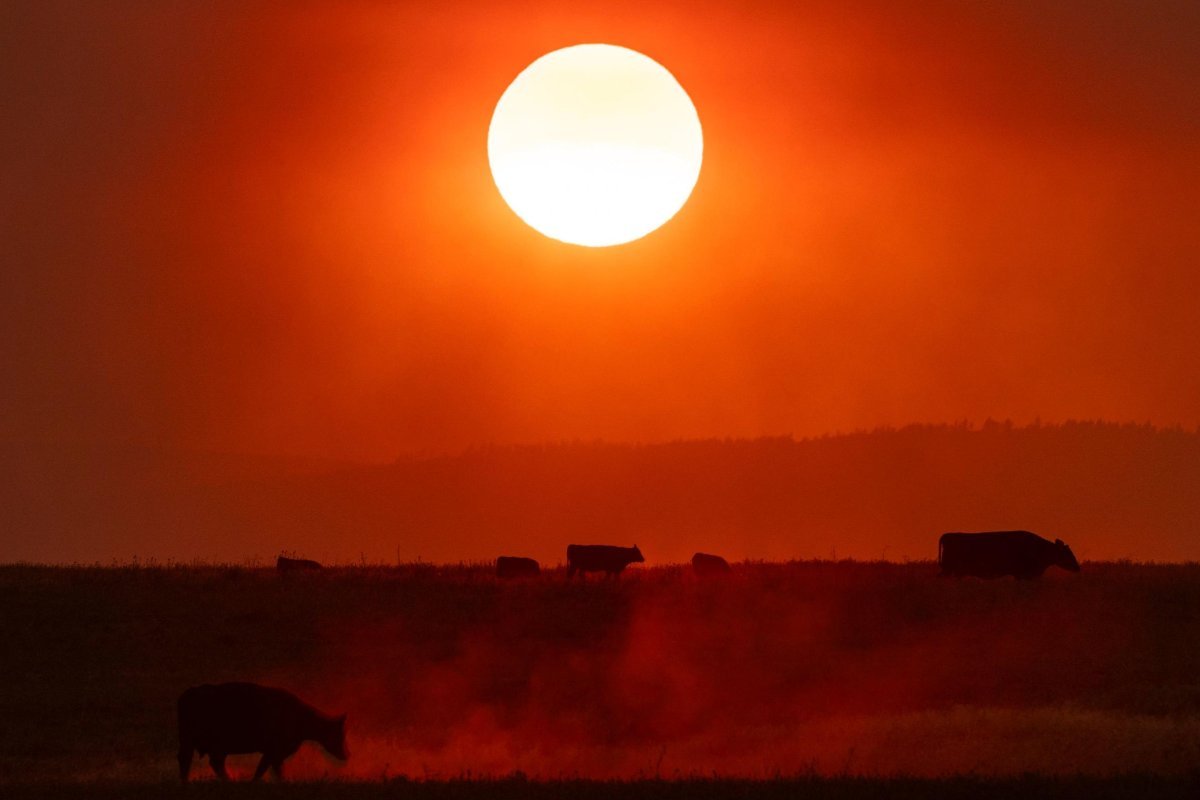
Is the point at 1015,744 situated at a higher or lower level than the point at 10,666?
higher

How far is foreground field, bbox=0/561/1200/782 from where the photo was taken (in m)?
23.4

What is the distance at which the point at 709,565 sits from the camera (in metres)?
47.0

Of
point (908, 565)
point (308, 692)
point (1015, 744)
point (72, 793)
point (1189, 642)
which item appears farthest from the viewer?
point (908, 565)

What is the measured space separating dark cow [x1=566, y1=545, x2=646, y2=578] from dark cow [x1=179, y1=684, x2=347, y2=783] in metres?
28.9

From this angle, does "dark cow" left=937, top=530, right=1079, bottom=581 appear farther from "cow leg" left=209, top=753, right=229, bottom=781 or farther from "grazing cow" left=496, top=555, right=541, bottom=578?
"cow leg" left=209, top=753, right=229, bottom=781

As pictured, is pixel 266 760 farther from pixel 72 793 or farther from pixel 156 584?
pixel 156 584

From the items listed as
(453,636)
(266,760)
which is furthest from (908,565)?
(266,760)

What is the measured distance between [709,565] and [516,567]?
5.68 m

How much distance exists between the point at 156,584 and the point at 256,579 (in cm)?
246

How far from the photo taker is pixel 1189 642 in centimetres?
3481

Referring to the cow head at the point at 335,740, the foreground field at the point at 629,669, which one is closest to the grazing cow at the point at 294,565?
the foreground field at the point at 629,669

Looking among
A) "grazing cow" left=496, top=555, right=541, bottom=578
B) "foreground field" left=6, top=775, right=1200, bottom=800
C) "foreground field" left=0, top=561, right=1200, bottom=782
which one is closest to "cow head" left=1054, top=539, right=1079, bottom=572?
"foreground field" left=0, top=561, right=1200, bottom=782

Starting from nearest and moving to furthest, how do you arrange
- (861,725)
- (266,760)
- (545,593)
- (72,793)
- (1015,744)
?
(72,793) → (266,760) → (1015,744) → (861,725) → (545,593)

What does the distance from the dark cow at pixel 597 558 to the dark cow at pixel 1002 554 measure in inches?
422
